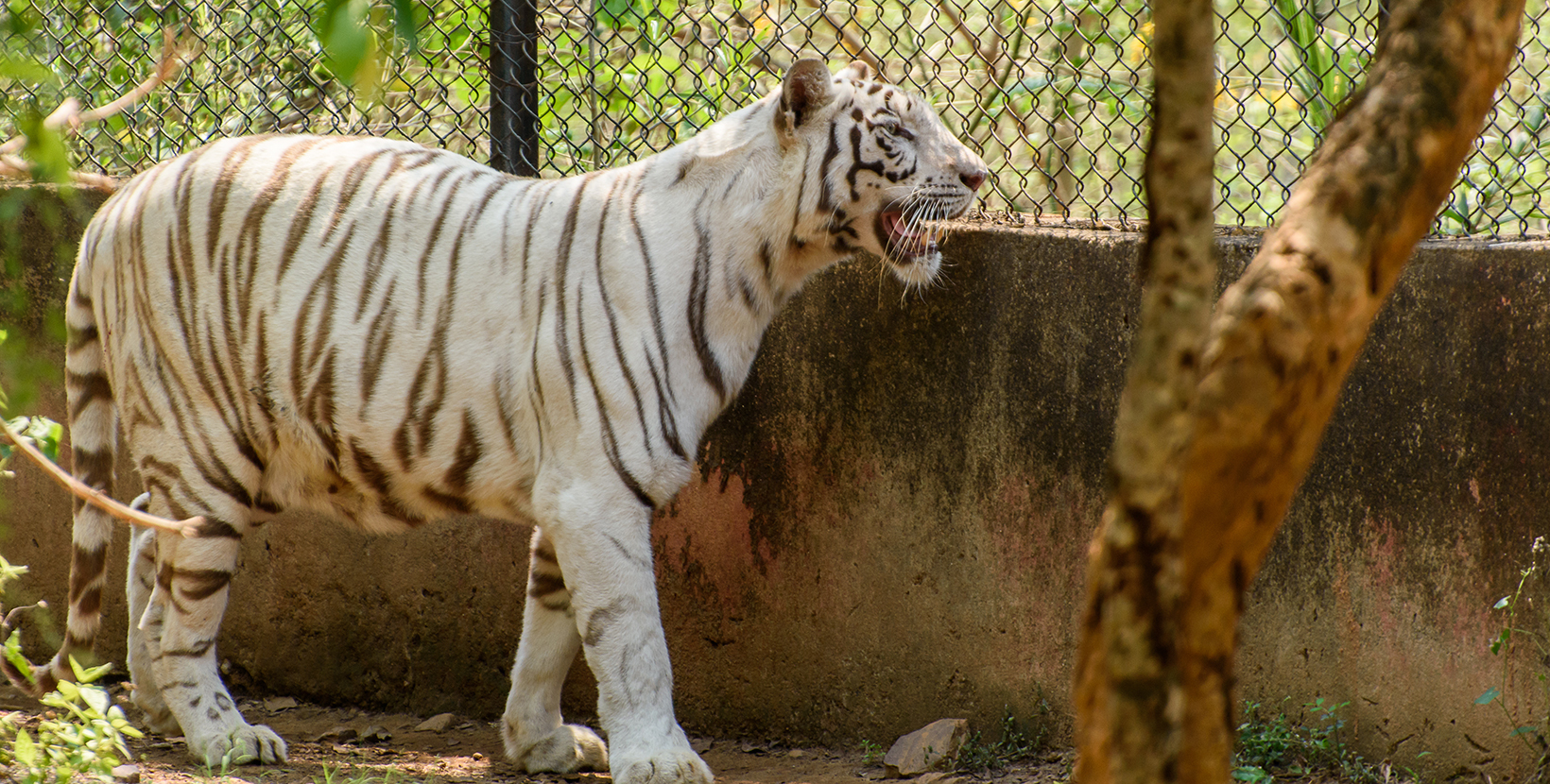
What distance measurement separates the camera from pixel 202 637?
147 inches

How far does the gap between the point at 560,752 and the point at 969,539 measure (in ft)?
4.01

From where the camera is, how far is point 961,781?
364 centimetres

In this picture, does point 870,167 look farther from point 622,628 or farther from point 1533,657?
A: point 1533,657

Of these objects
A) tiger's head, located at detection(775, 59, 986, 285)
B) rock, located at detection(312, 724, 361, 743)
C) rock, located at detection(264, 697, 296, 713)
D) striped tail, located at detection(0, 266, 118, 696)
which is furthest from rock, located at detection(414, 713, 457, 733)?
tiger's head, located at detection(775, 59, 986, 285)

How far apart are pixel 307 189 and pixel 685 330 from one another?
113cm

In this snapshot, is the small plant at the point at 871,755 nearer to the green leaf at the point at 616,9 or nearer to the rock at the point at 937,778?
the rock at the point at 937,778

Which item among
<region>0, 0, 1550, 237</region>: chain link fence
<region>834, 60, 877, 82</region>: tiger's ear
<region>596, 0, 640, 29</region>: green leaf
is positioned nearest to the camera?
<region>834, 60, 877, 82</region>: tiger's ear

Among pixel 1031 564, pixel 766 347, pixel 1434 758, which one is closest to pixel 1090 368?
pixel 1031 564

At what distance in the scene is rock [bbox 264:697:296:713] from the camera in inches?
176

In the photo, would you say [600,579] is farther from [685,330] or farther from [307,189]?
[307,189]

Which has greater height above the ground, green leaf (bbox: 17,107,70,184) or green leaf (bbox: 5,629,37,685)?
green leaf (bbox: 17,107,70,184)

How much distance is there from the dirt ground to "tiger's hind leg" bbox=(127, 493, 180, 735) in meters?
0.06

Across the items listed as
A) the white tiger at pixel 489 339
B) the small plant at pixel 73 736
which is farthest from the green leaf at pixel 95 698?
the white tiger at pixel 489 339

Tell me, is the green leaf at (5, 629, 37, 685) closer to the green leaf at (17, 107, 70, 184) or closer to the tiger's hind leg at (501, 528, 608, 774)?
the tiger's hind leg at (501, 528, 608, 774)
